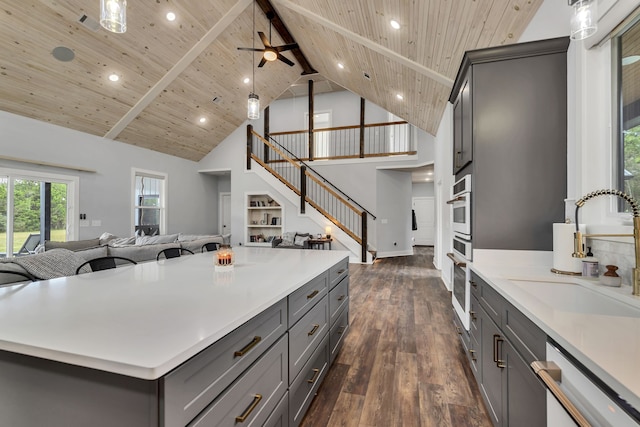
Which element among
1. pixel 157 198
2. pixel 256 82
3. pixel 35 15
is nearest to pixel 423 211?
pixel 256 82

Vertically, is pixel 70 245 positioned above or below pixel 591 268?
below

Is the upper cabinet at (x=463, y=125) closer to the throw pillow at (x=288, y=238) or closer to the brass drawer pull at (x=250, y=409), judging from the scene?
the brass drawer pull at (x=250, y=409)

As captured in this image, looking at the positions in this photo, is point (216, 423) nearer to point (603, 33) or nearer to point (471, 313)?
point (471, 313)

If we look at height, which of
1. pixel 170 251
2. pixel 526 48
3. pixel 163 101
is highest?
pixel 163 101

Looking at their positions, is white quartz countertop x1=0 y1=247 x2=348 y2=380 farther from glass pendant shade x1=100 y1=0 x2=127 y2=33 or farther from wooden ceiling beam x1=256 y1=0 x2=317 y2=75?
wooden ceiling beam x1=256 y1=0 x2=317 y2=75

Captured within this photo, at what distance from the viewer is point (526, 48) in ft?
6.78

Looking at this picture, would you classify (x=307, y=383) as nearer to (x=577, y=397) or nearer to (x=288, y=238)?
(x=577, y=397)

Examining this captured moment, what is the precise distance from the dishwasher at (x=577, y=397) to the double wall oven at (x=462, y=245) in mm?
1425

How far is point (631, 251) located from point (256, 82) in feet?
23.9

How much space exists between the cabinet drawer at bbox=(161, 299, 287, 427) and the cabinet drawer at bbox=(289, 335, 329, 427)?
0.49 metres

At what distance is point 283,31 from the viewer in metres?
6.11

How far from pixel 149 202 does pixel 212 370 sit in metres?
7.92

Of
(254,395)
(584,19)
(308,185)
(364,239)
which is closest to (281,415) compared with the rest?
(254,395)

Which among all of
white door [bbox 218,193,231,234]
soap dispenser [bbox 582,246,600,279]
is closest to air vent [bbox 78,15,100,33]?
soap dispenser [bbox 582,246,600,279]
